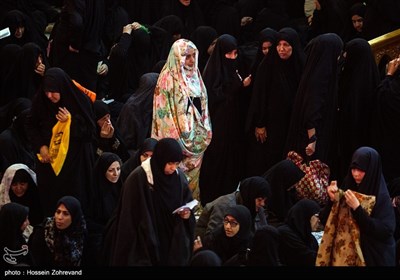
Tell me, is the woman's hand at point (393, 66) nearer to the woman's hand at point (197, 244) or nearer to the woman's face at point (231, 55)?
the woman's face at point (231, 55)

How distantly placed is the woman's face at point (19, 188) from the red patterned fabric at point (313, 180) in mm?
2285

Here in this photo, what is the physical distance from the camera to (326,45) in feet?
43.9

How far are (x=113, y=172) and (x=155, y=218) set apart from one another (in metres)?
1.27

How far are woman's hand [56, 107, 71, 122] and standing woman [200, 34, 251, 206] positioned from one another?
1802 mm

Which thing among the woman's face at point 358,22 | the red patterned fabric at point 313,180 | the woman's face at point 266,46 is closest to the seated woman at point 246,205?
the red patterned fabric at point 313,180

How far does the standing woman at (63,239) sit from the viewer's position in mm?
11609

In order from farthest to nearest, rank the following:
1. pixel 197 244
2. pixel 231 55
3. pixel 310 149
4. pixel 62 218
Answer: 1. pixel 231 55
2. pixel 310 149
3. pixel 197 244
4. pixel 62 218

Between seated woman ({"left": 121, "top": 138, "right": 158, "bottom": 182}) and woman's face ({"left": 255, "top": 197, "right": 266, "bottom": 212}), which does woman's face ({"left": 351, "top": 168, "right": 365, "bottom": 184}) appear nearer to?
woman's face ({"left": 255, "top": 197, "right": 266, "bottom": 212})

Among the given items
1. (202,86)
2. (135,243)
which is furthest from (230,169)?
(135,243)

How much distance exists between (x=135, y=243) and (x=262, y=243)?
3.14ft

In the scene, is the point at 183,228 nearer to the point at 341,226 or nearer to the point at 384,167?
→ the point at 341,226

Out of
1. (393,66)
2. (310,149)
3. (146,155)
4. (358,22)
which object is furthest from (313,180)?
(358,22)

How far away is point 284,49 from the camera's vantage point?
44.5 feet

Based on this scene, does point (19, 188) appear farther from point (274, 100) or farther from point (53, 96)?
point (274, 100)
